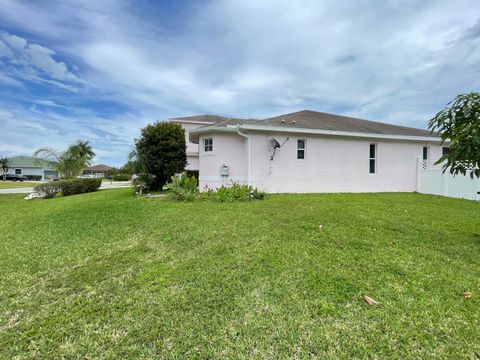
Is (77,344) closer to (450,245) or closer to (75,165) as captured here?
(450,245)

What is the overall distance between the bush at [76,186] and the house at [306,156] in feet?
32.7

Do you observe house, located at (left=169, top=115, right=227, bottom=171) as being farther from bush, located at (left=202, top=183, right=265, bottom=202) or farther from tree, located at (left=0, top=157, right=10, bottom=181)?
tree, located at (left=0, top=157, right=10, bottom=181)

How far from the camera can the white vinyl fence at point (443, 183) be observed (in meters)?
10.5

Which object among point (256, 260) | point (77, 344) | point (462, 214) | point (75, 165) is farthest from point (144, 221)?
point (75, 165)

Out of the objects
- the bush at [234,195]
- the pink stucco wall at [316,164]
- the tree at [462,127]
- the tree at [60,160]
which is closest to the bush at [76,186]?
the tree at [60,160]

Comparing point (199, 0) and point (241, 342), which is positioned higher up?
point (199, 0)

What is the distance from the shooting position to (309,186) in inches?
468

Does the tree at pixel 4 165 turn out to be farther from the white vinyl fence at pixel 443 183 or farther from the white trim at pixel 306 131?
the white vinyl fence at pixel 443 183

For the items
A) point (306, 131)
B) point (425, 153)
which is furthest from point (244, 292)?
point (425, 153)

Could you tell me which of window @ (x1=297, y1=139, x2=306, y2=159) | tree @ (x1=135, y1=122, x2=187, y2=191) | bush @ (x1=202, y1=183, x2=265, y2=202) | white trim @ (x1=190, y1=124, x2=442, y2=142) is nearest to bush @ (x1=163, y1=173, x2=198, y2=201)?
bush @ (x1=202, y1=183, x2=265, y2=202)

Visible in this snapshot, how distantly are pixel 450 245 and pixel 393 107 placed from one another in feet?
57.8

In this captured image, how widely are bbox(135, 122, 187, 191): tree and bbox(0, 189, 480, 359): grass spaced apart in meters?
7.36

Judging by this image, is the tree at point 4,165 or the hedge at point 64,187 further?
the tree at point 4,165

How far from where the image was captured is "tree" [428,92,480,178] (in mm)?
3567
